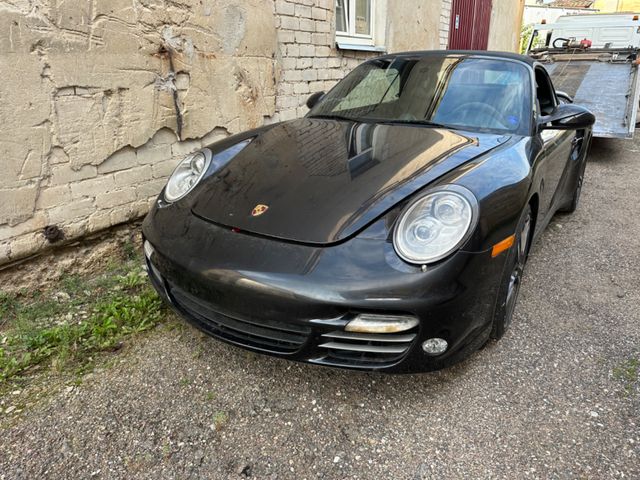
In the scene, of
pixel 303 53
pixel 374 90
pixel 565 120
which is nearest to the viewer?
pixel 565 120

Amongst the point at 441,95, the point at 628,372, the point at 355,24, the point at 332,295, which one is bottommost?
the point at 628,372

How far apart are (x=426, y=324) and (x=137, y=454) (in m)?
1.14

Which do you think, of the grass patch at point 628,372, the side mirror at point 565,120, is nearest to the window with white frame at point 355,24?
the side mirror at point 565,120

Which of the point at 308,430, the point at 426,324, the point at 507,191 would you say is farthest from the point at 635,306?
the point at 308,430

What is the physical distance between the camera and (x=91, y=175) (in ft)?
9.35

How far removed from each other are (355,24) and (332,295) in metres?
5.36

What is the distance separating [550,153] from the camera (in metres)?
2.59

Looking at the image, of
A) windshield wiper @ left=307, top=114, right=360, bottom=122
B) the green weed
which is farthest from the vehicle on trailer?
the green weed

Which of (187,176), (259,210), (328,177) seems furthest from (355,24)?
(259,210)

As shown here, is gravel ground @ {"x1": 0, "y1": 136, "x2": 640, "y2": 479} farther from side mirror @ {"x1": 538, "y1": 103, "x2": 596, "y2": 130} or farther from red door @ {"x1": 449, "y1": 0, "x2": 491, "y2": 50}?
red door @ {"x1": 449, "y1": 0, "x2": 491, "y2": 50}

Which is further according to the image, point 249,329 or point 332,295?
point 249,329

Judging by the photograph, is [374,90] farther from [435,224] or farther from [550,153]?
[435,224]

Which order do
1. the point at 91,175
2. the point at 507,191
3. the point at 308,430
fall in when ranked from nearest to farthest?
1. the point at 308,430
2. the point at 507,191
3. the point at 91,175

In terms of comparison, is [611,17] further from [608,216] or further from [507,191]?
[507,191]
